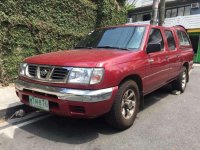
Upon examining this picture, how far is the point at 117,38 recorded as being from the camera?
509cm

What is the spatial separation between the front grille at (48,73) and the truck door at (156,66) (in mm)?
1693

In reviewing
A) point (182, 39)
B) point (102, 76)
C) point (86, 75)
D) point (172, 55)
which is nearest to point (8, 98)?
point (86, 75)

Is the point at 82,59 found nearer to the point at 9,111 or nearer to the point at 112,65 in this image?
the point at 112,65

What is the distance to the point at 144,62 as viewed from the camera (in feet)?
15.5

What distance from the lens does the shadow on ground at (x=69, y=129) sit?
13.3 ft

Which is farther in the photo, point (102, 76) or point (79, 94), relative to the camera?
point (102, 76)

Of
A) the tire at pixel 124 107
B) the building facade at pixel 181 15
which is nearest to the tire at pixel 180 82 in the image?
the tire at pixel 124 107

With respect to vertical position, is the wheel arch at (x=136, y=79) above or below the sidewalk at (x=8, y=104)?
above

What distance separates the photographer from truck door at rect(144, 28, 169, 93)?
495cm

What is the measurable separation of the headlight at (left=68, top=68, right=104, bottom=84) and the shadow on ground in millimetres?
951

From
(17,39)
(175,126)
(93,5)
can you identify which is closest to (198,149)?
(175,126)

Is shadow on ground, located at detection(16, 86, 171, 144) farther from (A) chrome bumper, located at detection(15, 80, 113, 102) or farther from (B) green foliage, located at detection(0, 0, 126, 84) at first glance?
(B) green foliage, located at detection(0, 0, 126, 84)

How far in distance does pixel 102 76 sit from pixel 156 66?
6.00ft

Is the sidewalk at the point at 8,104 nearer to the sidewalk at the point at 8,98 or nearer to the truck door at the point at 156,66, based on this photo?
the sidewalk at the point at 8,98
